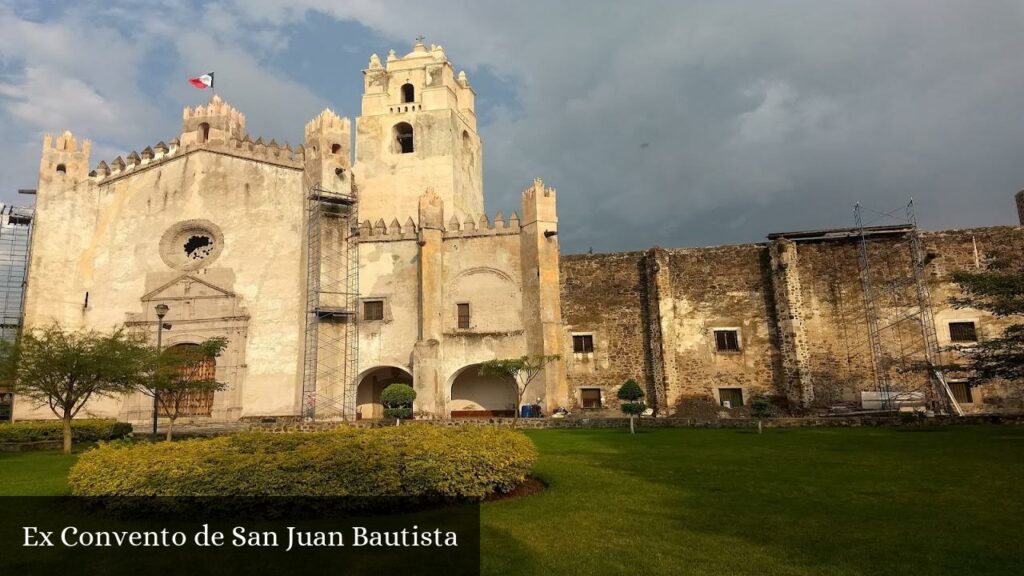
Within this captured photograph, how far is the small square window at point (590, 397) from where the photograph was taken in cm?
2594

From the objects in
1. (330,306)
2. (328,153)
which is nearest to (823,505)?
(330,306)

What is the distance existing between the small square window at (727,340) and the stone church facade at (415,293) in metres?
0.06

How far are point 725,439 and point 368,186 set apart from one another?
76.1 feet

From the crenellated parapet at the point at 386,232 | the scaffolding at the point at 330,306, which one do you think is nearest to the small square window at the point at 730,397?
the crenellated parapet at the point at 386,232

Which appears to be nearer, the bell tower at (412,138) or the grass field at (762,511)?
the grass field at (762,511)

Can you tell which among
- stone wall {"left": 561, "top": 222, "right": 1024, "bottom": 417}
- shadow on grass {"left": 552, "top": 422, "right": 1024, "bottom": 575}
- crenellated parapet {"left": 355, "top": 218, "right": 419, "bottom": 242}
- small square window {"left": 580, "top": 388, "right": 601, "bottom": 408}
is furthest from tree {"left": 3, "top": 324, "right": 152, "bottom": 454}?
stone wall {"left": 561, "top": 222, "right": 1024, "bottom": 417}

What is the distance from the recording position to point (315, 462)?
802 cm

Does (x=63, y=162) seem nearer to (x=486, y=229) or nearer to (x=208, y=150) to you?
(x=208, y=150)

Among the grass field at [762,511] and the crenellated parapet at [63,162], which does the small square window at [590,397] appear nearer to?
the grass field at [762,511]

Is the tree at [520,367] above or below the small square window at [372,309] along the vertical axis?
below

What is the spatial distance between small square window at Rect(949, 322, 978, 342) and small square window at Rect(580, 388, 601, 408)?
13210mm

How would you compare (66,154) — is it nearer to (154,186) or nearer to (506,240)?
(154,186)

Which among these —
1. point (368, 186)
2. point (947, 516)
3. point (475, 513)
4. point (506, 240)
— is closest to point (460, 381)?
point (506, 240)

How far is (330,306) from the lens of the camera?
25.7m
